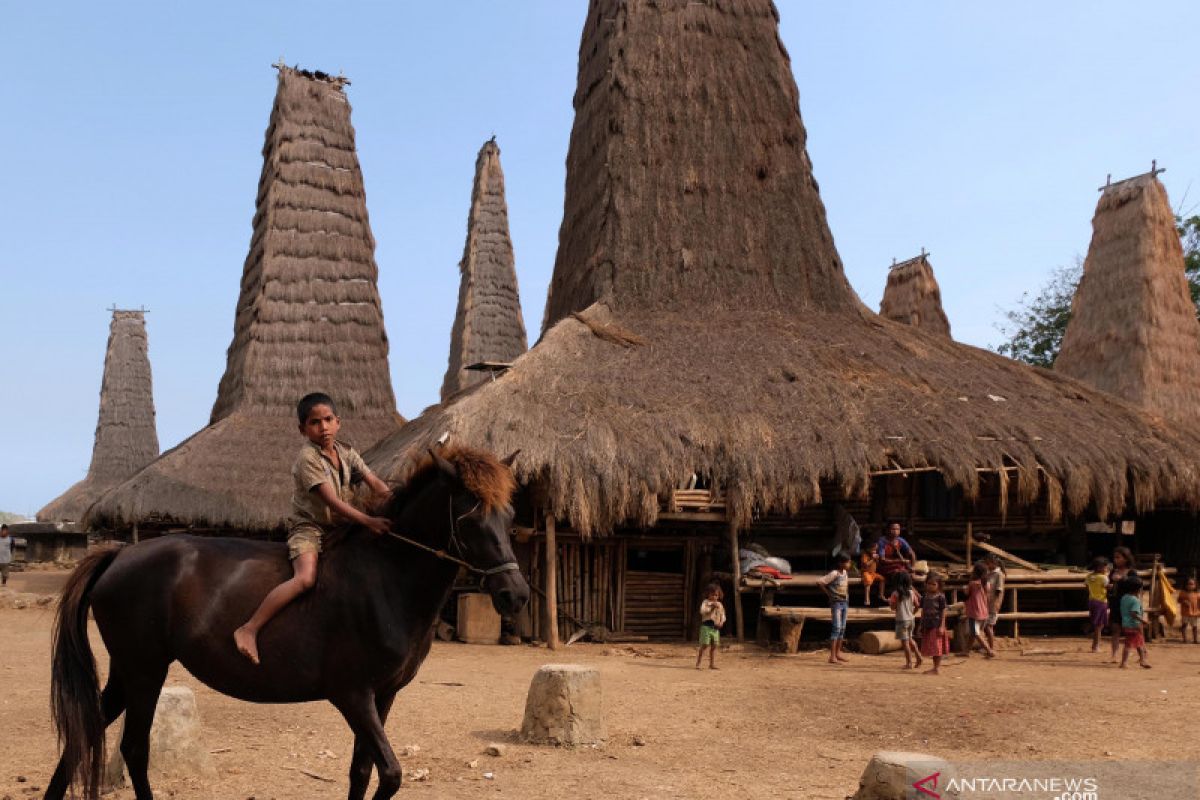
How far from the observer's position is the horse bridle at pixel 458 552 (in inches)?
158

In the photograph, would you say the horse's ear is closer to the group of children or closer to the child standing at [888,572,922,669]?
the group of children

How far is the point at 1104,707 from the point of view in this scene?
27.8 feet

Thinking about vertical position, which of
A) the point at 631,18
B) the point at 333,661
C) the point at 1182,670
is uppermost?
the point at 631,18

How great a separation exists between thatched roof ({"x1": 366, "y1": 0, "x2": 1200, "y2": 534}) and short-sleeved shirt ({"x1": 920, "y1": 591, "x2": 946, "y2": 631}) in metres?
2.03

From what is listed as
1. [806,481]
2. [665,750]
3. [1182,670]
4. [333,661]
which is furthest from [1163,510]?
[333,661]

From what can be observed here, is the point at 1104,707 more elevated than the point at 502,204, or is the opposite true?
the point at 502,204

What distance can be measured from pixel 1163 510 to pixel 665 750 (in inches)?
516

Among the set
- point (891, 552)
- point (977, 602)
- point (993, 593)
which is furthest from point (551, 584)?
point (993, 593)

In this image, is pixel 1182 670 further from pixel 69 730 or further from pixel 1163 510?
pixel 69 730

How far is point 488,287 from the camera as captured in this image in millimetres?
30016

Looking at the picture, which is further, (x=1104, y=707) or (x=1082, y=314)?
(x=1082, y=314)

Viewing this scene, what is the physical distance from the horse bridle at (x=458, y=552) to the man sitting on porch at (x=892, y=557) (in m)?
9.87

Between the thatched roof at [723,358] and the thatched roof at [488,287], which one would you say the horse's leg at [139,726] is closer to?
the thatched roof at [723,358]

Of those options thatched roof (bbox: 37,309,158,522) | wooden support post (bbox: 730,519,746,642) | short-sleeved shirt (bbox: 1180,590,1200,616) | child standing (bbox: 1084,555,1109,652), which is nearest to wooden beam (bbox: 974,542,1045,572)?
child standing (bbox: 1084,555,1109,652)
